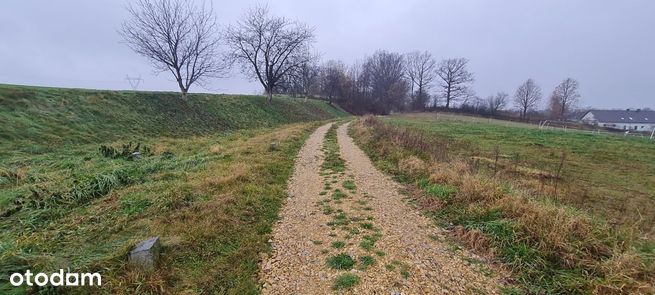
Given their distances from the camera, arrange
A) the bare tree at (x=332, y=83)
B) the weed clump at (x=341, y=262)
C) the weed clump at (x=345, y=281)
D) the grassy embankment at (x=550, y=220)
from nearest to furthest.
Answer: the weed clump at (x=345, y=281) < the grassy embankment at (x=550, y=220) < the weed clump at (x=341, y=262) < the bare tree at (x=332, y=83)


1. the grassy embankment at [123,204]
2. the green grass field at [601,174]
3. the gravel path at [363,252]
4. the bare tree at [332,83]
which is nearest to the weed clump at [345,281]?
the gravel path at [363,252]

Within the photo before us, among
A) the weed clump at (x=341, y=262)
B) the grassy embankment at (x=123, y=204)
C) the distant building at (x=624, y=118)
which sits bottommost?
the weed clump at (x=341, y=262)

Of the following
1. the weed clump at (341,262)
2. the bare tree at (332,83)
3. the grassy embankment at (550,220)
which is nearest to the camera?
the grassy embankment at (550,220)

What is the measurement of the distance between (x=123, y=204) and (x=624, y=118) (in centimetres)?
11507

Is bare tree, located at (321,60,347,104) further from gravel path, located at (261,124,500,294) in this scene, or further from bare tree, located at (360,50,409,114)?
gravel path, located at (261,124,500,294)

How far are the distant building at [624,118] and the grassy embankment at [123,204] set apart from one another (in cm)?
10127

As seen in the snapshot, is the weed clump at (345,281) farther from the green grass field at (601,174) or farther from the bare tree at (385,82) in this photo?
the bare tree at (385,82)

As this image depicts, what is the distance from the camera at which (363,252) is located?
4707 millimetres

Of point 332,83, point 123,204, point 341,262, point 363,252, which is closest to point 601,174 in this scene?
point 363,252

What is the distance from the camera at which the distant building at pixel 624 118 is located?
7838 cm

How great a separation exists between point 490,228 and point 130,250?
5.98m

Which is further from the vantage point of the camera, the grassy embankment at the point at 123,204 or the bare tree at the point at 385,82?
the bare tree at the point at 385,82

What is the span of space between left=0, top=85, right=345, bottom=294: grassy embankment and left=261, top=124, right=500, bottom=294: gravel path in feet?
1.41

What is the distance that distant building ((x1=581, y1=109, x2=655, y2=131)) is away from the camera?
78375 millimetres
